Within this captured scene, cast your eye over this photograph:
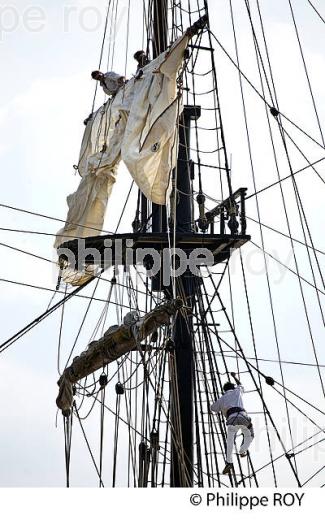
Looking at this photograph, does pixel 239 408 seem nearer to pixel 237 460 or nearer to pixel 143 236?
pixel 237 460

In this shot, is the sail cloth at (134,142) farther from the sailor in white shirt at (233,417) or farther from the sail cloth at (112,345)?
the sailor in white shirt at (233,417)

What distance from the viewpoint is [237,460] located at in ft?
51.0

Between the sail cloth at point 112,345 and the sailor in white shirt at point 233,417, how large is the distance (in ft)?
3.70

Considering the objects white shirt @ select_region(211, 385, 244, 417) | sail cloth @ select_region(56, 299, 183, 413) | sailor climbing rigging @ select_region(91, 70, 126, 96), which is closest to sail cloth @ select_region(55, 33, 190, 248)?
sailor climbing rigging @ select_region(91, 70, 126, 96)

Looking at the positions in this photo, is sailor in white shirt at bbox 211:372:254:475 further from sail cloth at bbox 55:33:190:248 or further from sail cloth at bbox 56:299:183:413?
sail cloth at bbox 55:33:190:248

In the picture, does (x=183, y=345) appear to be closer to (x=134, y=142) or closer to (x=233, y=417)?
(x=233, y=417)

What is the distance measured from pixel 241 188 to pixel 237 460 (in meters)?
3.22

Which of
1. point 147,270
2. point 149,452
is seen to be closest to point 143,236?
point 147,270

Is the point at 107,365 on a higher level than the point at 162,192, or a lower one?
lower

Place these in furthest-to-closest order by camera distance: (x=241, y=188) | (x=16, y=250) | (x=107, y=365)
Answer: (x=107, y=365) < (x=241, y=188) < (x=16, y=250)

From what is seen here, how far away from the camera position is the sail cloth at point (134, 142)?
16.4m

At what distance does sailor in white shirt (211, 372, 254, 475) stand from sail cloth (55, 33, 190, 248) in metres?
2.74

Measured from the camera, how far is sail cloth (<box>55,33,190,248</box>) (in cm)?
1642

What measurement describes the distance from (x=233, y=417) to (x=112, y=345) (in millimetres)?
2450
